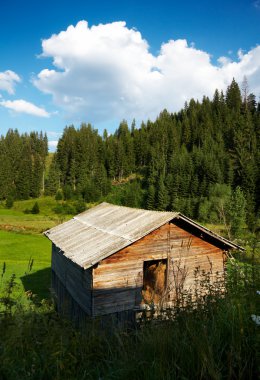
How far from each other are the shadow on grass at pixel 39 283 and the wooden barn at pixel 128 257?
7.62 m

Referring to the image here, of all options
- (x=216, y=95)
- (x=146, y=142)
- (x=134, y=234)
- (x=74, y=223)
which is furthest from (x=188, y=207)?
(x=216, y=95)

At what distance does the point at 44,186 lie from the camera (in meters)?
118

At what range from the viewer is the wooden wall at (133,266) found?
13.1m

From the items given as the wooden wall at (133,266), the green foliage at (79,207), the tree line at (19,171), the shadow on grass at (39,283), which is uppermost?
the tree line at (19,171)

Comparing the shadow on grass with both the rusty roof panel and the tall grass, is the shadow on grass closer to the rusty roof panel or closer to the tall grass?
the rusty roof panel

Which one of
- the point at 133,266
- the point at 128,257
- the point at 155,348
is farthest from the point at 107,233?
the point at 155,348

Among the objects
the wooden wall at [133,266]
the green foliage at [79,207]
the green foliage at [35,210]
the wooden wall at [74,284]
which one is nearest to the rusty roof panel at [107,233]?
the wooden wall at [133,266]

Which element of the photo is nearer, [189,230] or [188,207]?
[189,230]

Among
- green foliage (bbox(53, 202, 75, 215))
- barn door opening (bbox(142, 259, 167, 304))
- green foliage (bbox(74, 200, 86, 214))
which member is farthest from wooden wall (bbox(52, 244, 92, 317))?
green foliage (bbox(74, 200, 86, 214))

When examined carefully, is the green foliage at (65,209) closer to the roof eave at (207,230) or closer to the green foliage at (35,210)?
the green foliage at (35,210)

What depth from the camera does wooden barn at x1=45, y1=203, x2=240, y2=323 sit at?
42.8 ft

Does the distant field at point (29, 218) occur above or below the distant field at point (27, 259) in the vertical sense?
above

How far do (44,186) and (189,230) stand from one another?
355ft

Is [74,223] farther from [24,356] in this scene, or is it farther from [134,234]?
[24,356]
